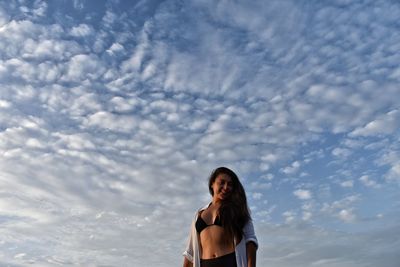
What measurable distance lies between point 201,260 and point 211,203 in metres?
0.89

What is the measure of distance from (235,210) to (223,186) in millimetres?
447

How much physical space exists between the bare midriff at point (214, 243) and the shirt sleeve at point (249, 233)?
222 mm

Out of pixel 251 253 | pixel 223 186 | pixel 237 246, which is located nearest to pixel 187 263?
pixel 237 246

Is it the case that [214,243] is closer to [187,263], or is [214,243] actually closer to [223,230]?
[223,230]

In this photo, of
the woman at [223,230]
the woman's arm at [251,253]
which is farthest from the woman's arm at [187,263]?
the woman's arm at [251,253]

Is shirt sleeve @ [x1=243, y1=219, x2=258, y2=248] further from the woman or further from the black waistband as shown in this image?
the black waistband

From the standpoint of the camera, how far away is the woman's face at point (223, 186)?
636 centimetres

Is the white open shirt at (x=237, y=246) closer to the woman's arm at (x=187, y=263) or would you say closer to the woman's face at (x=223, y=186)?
the woman's arm at (x=187, y=263)

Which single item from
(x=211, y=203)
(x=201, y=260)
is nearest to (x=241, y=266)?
(x=201, y=260)

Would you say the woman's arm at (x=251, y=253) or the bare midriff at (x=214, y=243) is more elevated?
the bare midriff at (x=214, y=243)

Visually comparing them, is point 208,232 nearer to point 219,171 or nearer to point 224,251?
point 224,251

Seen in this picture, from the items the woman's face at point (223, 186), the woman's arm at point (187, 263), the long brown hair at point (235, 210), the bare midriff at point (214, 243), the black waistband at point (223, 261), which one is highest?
the woman's face at point (223, 186)

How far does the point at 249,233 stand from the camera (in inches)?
237

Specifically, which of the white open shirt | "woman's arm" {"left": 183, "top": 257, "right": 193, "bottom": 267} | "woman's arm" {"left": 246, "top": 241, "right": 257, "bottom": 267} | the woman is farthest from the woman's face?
"woman's arm" {"left": 183, "top": 257, "right": 193, "bottom": 267}
